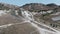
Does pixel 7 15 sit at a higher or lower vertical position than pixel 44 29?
higher

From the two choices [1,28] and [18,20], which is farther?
[18,20]

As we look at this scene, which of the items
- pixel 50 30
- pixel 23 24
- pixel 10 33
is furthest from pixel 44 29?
pixel 10 33

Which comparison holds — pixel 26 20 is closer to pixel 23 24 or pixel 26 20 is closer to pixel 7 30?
pixel 23 24

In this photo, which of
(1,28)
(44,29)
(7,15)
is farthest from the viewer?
(7,15)

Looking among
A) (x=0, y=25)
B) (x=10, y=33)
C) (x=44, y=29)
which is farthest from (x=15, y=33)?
(x=44, y=29)

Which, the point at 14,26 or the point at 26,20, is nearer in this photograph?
the point at 14,26

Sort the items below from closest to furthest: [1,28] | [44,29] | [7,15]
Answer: [1,28] < [44,29] < [7,15]

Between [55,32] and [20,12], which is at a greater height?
[20,12]

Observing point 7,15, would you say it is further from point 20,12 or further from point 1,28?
point 1,28

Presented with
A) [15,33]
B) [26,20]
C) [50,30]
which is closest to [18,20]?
[26,20]
